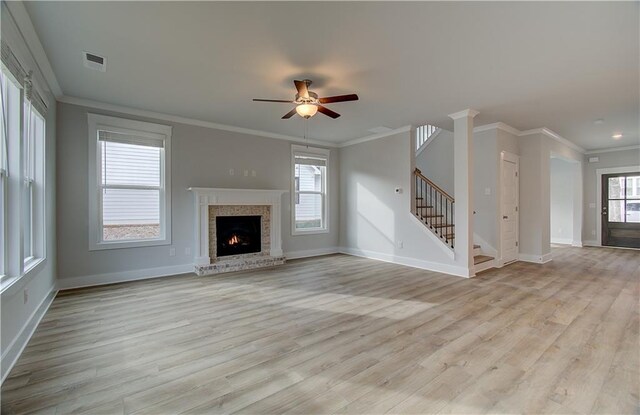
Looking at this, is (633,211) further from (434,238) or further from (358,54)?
(358,54)

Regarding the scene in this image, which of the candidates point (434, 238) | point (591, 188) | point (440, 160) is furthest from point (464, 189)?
point (591, 188)

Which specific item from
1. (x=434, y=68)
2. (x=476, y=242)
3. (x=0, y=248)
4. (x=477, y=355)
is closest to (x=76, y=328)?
(x=0, y=248)

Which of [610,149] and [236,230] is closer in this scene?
[236,230]

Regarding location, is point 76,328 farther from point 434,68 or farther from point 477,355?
point 434,68

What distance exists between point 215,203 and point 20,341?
3147 millimetres

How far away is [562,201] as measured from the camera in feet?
28.3

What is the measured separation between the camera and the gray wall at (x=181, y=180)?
420cm

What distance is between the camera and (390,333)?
273 centimetres

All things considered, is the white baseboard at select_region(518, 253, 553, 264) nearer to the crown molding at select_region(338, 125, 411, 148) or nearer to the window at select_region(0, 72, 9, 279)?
the crown molding at select_region(338, 125, 411, 148)

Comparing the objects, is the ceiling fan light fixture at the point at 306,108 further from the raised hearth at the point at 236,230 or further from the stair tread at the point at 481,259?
the stair tread at the point at 481,259

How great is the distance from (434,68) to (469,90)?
0.94 m

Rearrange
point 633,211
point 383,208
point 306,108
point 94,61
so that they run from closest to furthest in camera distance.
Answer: point 94,61
point 306,108
point 383,208
point 633,211

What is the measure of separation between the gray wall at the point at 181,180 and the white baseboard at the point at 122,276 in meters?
0.06

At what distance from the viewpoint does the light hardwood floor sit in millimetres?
1812
